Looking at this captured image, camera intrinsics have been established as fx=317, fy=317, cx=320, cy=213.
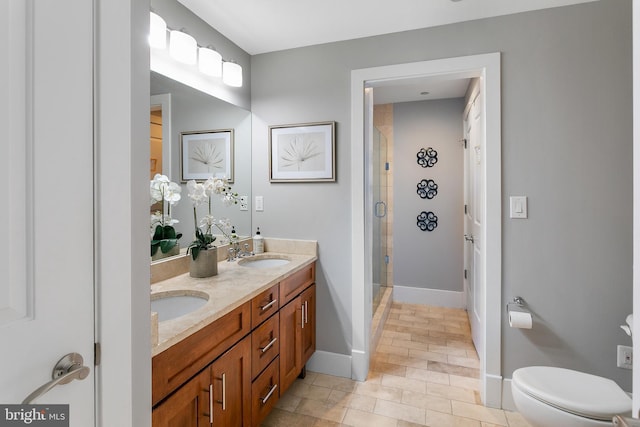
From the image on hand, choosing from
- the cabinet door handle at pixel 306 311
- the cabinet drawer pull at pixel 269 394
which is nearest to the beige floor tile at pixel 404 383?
the cabinet door handle at pixel 306 311

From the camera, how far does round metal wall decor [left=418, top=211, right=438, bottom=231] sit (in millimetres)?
3660

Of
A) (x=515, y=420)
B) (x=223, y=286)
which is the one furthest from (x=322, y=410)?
(x=515, y=420)

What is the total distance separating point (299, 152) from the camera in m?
2.37

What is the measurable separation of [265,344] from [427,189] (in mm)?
2696

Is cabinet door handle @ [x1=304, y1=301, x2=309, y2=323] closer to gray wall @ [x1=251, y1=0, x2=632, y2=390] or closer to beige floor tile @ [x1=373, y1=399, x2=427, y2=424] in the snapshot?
beige floor tile @ [x1=373, y1=399, x2=427, y2=424]

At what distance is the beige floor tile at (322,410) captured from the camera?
6.02 ft

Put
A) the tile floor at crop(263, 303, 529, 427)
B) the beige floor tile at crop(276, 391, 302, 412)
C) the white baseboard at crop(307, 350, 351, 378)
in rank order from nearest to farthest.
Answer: the tile floor at crop(263, 303, 529, 427) → the beige floor tile at crop(276, 391, 302, 412) → the white baseboard at crop(307, 350, 351, 378)

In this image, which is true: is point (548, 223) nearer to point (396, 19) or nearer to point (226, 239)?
point (396, 19)

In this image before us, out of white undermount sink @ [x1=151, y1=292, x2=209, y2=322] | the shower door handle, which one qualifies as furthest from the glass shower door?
white undermount sink @ [x1=151, y1=292, x2=209, y2=322]
